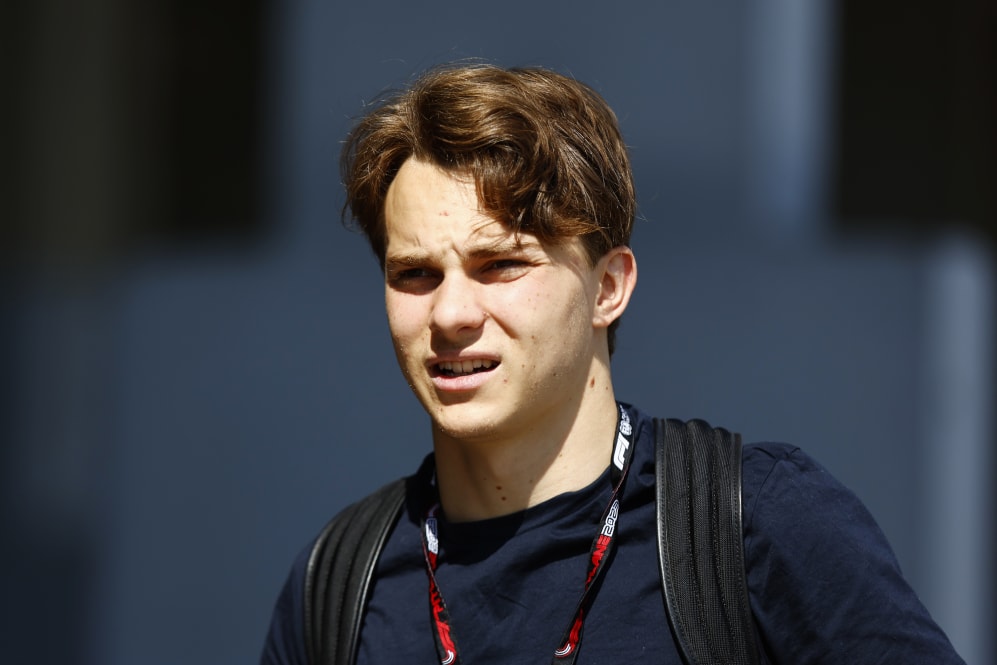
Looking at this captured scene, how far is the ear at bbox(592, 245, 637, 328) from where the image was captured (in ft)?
6.64

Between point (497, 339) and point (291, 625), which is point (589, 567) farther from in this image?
point (291, 625)

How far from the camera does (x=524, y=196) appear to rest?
1900 mm

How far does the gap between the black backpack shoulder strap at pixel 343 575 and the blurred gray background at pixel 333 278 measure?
2.28 m

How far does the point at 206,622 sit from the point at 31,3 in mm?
2695

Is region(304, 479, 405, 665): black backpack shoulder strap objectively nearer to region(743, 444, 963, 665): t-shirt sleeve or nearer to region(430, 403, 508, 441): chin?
region(430, 403, 508, 441): chin

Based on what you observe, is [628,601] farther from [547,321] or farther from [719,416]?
[719,416]

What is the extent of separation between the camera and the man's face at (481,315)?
191 cm

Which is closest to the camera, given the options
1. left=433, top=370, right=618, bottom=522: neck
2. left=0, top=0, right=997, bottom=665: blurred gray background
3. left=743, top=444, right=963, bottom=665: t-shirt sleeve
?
left=743, top=444, right=963, bottom=665: t-shirt sleeve

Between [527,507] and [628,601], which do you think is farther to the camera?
[527,507]

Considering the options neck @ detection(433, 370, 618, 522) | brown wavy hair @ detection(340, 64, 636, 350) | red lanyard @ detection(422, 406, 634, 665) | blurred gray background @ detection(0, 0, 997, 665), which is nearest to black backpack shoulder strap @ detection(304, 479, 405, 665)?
red lanyard @ detection(422, 406, 634, 665)

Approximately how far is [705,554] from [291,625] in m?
0.78

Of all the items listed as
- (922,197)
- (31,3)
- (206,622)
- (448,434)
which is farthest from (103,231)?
(448,434)

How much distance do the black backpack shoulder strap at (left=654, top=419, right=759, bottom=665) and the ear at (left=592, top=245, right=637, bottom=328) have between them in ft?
0.84

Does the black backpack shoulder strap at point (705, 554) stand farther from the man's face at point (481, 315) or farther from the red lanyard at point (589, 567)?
the man's face at point (481, 315)
